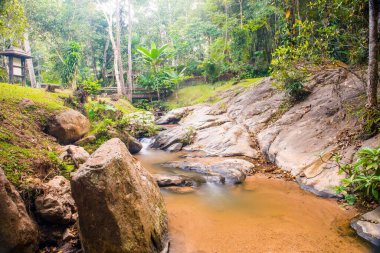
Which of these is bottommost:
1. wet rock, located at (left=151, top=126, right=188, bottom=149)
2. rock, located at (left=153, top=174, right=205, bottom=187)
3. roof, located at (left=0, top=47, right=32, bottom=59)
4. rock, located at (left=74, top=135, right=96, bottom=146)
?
rock, located at (left=153, top=174, right=205, bottom=187)

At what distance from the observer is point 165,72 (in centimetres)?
2145

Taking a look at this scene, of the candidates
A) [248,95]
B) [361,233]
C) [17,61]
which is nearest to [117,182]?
[361,233]

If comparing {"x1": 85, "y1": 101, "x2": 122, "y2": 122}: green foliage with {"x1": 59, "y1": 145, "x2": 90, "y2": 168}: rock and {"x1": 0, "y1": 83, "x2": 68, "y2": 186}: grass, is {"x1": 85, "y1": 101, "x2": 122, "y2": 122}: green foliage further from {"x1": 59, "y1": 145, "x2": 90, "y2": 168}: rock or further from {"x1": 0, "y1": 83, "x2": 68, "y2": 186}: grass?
{"x1": 59, "y1": 145, "x2": 90, "y2": 168}: rock

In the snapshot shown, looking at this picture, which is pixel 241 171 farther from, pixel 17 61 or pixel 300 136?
pixel 17 61

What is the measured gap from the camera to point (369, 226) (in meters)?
3.28

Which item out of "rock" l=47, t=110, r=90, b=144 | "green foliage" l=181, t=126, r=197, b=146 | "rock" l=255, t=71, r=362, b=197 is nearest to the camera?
"rock" l=255, t=71, r=362, b=197

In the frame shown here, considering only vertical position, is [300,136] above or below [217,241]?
above

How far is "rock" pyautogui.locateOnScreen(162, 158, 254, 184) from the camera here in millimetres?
5691

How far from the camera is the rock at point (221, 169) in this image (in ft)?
18.7

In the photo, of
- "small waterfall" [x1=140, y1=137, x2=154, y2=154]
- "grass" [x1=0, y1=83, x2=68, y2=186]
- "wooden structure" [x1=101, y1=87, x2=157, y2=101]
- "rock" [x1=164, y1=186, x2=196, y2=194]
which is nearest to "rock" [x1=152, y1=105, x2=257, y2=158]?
"small waterfall" [x1=140, y1=137, x2=154, y2=154]

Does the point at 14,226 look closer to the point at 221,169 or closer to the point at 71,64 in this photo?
the point at 221,169

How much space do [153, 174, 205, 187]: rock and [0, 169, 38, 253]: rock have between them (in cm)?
283

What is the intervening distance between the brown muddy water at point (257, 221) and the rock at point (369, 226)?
0.37 feet

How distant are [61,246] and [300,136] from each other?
5.88 metres
